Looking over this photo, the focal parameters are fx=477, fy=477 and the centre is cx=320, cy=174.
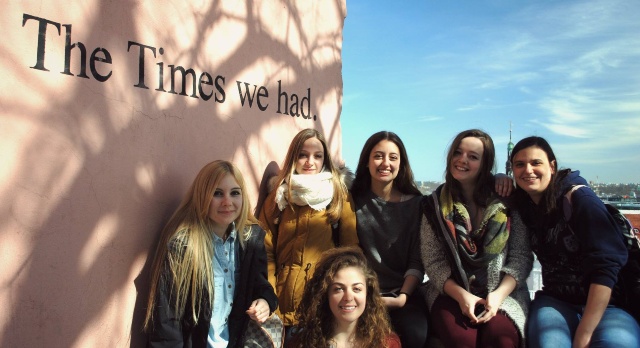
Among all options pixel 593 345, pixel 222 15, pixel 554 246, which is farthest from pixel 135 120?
pixel 593 345

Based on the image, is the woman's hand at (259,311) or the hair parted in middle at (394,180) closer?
the woman's hand at (259,311)

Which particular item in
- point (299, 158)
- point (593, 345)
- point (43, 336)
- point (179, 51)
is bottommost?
point (593, 345)

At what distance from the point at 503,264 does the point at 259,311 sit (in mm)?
1408

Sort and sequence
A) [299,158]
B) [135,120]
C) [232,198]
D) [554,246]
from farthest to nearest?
[299,158]
[554,246]
[232,198]
[135,120]

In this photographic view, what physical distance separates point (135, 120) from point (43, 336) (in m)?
1.00

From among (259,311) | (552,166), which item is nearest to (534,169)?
(552,166)

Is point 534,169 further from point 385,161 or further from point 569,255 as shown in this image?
point 385,161

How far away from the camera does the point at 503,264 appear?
2736 millimetres

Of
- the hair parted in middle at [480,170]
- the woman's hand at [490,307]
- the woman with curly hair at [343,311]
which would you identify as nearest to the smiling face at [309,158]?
the woman with curly hair at [343,311]

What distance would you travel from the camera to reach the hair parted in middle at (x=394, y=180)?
122 inches

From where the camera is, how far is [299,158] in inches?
121

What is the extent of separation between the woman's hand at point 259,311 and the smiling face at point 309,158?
0.91m

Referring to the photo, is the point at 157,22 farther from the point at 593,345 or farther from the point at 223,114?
the point at 593,345

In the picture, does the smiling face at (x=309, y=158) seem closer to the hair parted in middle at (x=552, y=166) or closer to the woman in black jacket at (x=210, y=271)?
the woman in black jacket at (x=210, y=271)
